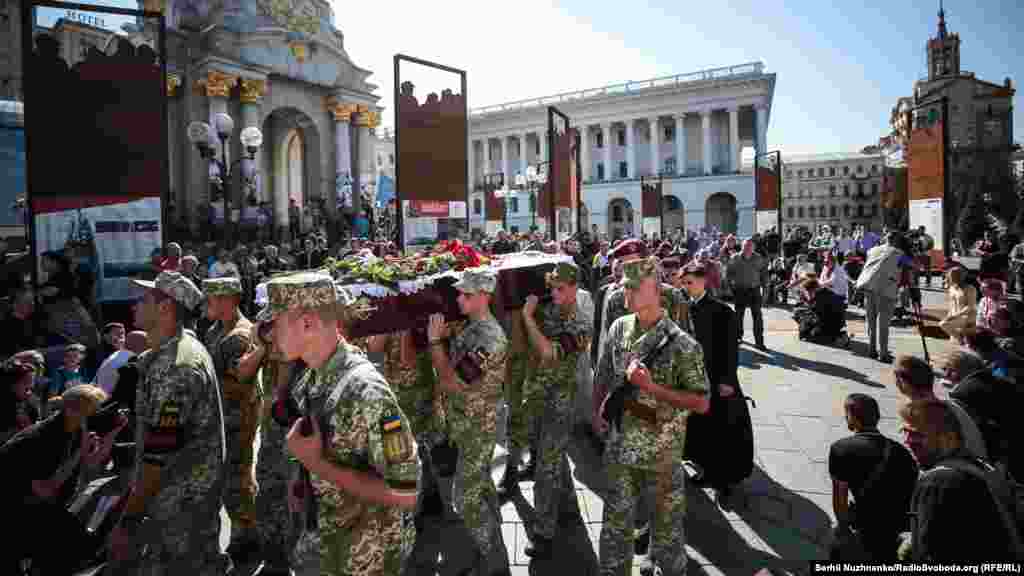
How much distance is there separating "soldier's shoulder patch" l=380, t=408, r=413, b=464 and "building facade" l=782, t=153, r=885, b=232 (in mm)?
94058

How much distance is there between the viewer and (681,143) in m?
61.7

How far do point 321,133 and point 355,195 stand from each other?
320 centimetres

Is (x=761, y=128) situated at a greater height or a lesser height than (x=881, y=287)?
greater

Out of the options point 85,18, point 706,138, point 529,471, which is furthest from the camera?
point 706,138

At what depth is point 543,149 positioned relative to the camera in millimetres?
69500

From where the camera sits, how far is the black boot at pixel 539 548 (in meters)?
3.99

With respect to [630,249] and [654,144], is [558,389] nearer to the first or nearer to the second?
[630,249]

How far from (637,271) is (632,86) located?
66.1m

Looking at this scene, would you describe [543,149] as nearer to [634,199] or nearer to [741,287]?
[634,199]

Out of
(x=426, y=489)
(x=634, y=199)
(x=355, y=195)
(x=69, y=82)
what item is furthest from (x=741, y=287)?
(x=634, y=199)

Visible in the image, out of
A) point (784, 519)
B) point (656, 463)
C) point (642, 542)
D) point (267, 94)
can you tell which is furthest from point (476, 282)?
point (267, 94)

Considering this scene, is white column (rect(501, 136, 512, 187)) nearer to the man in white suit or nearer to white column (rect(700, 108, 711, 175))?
white column (rect(700, 108, 711, 175))

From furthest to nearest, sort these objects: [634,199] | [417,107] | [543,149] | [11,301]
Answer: [543,149]
[634,199]
[417,107]
[11,301]

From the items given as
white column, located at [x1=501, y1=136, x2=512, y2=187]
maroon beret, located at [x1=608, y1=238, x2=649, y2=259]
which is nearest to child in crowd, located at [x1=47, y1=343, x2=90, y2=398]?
maroon beret, located at [x1=608, y1=238, x2=649, y2=259]
